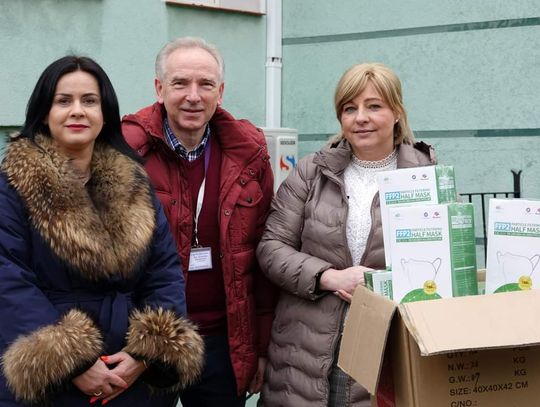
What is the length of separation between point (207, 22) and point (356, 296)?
11.1 ft

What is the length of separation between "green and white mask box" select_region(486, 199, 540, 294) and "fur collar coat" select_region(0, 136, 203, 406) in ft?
3.22

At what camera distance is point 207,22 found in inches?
210

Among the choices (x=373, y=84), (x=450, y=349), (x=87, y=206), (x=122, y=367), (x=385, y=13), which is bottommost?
(x=122, y=367)

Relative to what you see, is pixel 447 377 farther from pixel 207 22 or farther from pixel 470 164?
pixel 207 22

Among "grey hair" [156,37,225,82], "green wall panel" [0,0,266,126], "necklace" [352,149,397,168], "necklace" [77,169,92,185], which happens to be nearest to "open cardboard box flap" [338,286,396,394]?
"necklace" [352,149,397,168]

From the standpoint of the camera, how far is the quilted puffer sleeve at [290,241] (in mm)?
2898

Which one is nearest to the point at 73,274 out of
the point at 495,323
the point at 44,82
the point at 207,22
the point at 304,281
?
the point at 44,82

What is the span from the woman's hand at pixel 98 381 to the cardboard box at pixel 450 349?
70 cm

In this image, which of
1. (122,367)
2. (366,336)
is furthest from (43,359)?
(366,336)

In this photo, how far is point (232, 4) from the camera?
544 centimetres

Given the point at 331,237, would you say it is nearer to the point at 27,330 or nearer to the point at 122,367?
the point at 122,367

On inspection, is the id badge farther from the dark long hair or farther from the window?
the window

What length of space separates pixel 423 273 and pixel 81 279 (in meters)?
0.99

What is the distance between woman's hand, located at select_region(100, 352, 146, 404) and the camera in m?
2.55
